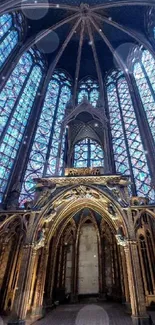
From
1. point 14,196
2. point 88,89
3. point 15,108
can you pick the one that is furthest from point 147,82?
point 14,196

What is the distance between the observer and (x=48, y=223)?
7344 mm

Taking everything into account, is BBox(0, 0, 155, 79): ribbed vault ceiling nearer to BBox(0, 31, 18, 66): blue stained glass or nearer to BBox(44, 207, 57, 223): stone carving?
Result: BBox(0, 31, 18, 66): blue stained glass

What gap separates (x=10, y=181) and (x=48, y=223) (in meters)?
4.16

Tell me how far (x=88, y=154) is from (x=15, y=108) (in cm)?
539

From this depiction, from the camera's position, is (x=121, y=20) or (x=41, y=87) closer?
(x=41, y=87)

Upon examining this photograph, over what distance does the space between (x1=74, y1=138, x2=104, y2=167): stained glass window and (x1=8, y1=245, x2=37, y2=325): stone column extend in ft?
22.5

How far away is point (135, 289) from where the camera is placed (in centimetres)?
529

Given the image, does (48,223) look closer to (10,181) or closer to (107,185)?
(107,185)

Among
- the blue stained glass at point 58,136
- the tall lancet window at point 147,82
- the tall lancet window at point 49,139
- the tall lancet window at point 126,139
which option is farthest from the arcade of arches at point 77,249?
the tall lancet window at point 147,82

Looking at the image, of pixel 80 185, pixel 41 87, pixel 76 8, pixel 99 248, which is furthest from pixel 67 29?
pixel 99 248

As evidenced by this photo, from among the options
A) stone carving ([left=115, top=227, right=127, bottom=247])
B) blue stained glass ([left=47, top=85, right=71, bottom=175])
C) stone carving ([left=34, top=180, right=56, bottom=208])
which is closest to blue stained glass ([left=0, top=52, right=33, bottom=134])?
blue stained glass ([left=47, top=85, right=71, bottom=175])

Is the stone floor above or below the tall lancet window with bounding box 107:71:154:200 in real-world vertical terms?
below

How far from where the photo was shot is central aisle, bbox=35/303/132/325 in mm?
5281

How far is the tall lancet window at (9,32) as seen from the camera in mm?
12711
